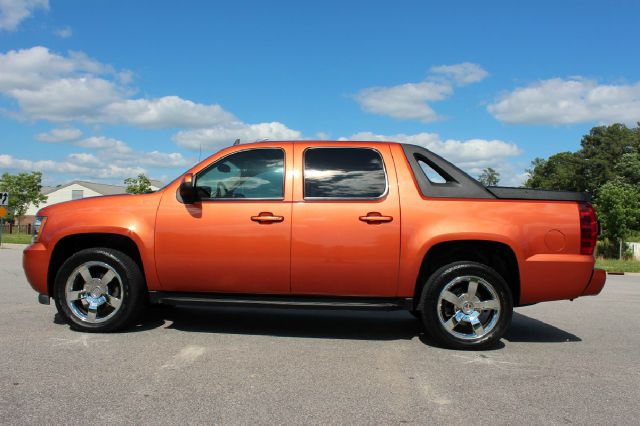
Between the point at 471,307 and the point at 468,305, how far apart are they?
1.3 inches

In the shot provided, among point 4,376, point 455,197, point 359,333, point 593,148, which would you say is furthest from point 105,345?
point 593,148

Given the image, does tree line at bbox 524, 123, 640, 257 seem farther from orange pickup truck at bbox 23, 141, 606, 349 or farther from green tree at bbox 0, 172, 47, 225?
green tree at bbox 0, 172, 47, 225

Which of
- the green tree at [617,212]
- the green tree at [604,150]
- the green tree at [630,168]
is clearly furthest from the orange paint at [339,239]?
the green tree at [604,150]

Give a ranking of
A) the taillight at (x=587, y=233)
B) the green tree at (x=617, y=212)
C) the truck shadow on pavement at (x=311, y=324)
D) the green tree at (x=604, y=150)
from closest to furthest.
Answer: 1. the taillight at (x=587, y=233)
2. the truck shadow on pavement at (x=311, y=324)
3. the green tree at (x=617, y=212)
4. the green tree at (x=604, y=150)

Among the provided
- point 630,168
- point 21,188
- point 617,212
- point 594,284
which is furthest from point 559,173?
point 594,284

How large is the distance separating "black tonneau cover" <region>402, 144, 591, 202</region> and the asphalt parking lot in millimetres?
1438

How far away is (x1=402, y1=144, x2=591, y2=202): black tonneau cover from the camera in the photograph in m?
4.77

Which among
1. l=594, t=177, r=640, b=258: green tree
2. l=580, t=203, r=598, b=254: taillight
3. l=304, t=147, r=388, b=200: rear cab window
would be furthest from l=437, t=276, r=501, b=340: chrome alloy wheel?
l=594, t=177, r=640, b=258: green tree

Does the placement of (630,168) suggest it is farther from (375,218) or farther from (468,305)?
(375,218)

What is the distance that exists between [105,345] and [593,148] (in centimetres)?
8462

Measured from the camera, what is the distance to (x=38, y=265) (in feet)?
16.8

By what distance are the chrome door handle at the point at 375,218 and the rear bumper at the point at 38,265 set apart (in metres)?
3.15

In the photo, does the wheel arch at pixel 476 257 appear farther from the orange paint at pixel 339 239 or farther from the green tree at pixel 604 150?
the green tree at pixel 604 150

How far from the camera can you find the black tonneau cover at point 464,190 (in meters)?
4.77
